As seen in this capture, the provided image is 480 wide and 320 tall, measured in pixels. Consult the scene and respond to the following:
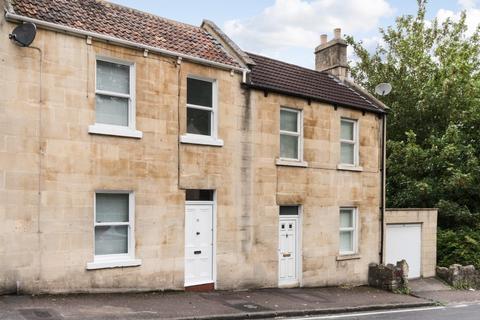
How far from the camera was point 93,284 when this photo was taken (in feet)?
39.2

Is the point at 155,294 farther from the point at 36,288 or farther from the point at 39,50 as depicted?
the point at 39,50

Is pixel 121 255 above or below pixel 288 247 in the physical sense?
above

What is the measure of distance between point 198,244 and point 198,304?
7.64 feet

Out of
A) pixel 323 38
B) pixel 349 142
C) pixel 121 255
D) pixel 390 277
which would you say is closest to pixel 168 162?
pixel 121 255

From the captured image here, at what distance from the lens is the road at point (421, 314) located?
12.3 meters

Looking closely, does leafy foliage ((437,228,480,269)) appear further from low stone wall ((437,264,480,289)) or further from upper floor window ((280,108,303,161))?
upper floor window ((280,108,303,161))

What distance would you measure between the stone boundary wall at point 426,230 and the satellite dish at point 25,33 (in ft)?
46.0

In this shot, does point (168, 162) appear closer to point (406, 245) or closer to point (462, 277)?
point (406, 245)

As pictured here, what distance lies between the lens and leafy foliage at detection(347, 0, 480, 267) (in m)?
22.3

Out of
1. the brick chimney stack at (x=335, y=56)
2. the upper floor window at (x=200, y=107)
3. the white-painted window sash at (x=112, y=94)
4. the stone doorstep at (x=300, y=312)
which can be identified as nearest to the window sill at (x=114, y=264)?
the stone doorstep at (x=300, y=312)

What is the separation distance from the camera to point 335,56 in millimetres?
20188

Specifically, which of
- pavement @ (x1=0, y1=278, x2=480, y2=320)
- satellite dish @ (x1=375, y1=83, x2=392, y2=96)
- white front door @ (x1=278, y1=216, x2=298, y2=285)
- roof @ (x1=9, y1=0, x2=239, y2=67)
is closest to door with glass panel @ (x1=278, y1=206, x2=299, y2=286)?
white front door @ (x1=278, y1=216, x2=298, y2=285)

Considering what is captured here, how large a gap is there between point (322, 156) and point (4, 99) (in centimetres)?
977

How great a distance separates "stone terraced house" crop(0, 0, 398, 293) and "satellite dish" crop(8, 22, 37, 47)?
234mm
